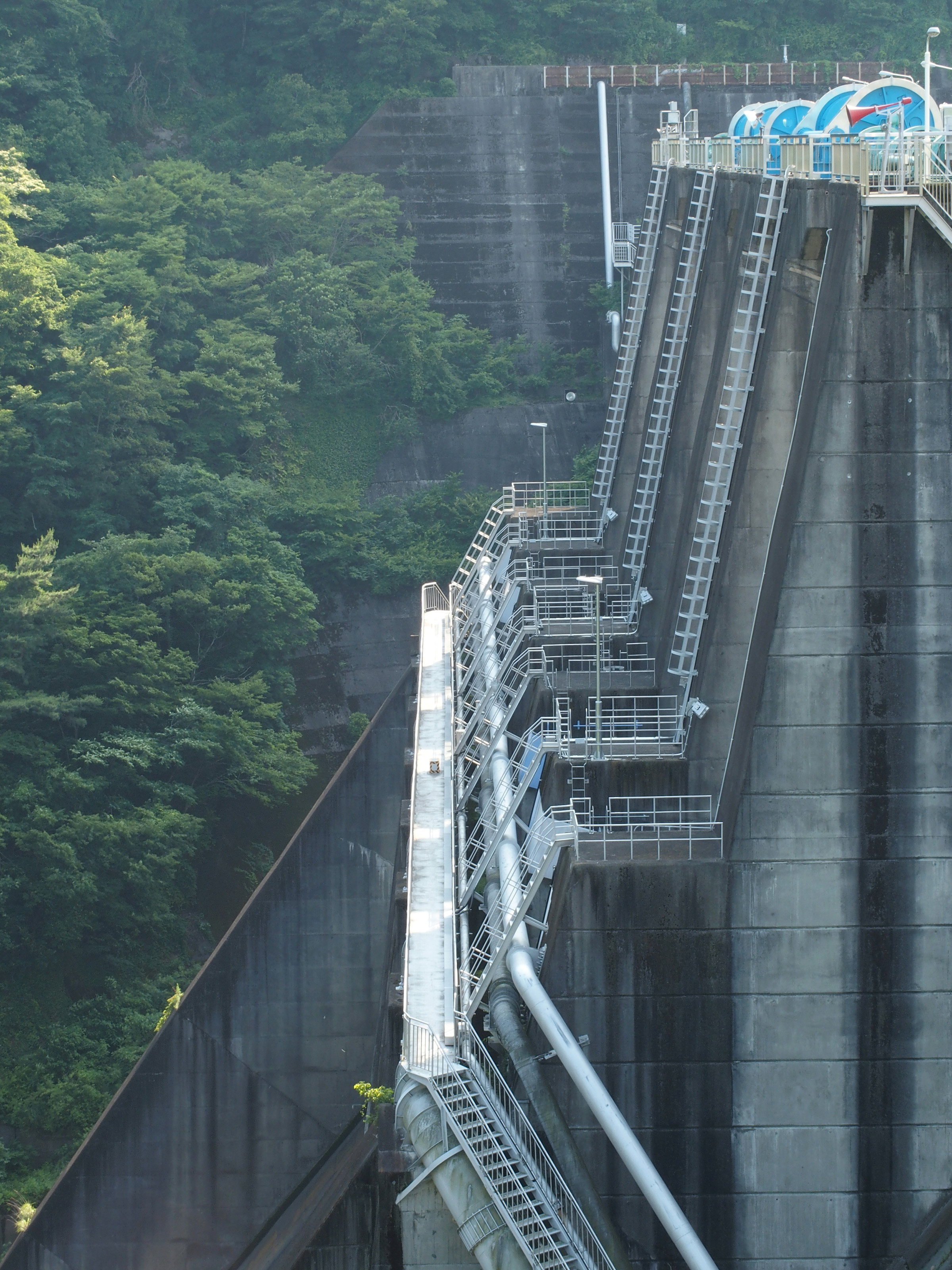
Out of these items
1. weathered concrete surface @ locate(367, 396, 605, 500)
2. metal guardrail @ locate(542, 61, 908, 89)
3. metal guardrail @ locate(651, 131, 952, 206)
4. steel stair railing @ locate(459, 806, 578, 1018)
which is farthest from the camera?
metal guardrail @ locate(542, 61, 908, 89)

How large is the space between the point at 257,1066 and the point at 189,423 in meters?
22.2

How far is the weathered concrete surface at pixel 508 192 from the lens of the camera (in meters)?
54.5

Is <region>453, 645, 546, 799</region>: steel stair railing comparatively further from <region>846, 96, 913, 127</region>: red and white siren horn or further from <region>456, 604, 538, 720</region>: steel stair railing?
<region>846, 96, 913, 127</region>: red and white siren horn

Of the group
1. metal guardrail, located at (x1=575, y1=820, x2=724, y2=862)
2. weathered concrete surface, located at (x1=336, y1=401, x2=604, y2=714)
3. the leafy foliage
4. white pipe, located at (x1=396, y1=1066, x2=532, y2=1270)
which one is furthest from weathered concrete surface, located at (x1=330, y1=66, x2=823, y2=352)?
white pipe, located at (x1=396, y1=1066, x2=532, y2=1270)

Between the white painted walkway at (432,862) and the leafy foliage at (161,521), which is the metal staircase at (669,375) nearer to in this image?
the white painted walkway at (432,862)

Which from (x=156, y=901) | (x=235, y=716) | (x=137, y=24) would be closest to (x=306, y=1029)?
(x=156, y=901)

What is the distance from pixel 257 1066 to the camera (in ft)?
112

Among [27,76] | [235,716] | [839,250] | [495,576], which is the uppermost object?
[27,76]

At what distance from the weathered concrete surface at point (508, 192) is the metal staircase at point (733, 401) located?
1266 inches

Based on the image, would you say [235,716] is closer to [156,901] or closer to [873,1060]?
[156,901]

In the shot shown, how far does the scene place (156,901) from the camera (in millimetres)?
37125

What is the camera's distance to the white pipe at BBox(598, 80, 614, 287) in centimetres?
5384

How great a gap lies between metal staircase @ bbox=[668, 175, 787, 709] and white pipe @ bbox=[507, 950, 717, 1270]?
19.9 feet

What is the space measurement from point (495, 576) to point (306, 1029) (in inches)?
490
